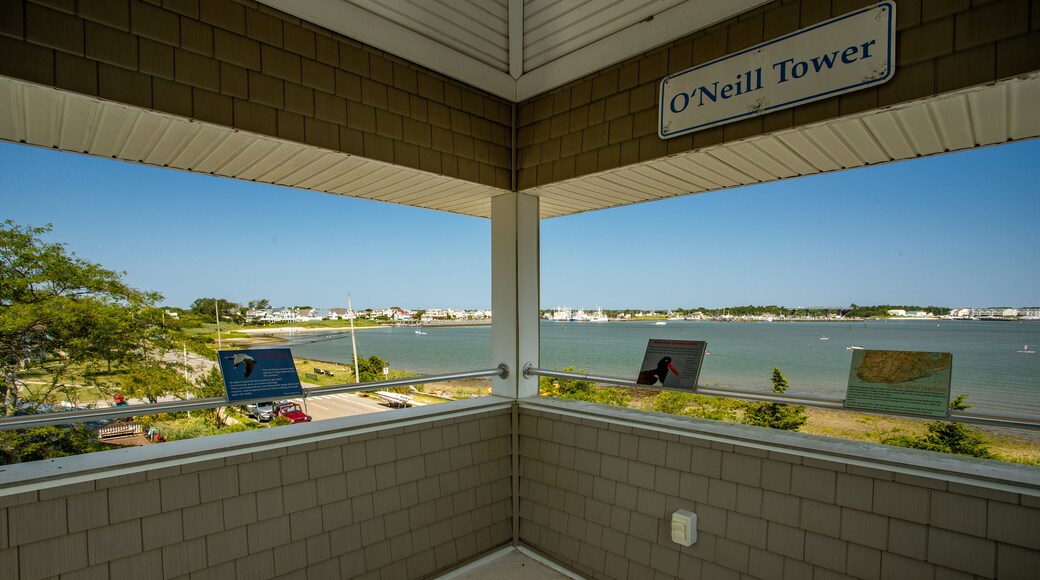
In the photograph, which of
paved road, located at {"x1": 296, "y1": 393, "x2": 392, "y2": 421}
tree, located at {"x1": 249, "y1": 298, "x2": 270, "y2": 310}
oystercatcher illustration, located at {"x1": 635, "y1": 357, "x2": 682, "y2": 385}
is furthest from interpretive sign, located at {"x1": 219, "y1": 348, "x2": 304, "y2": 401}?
paved road, located at {"x1": 296, "y1": 393, "x2": 392, "y2": 421}

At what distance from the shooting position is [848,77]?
5.87ft

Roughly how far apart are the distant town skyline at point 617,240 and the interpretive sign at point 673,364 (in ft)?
52.5

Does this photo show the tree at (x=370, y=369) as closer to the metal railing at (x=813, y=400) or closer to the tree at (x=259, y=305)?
the tree at (x=259, y=305)

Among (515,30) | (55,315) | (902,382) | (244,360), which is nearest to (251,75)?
(244,360)

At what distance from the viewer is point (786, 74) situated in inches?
76.8

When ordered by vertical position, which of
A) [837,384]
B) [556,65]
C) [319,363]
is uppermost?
[556,65]

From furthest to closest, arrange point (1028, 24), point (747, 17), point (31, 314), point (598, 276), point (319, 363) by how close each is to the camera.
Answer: point (598, 276), point (319, 363), point (31, 314), point (747, 17), point (1028, 24)

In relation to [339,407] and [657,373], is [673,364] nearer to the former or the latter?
[657,373]

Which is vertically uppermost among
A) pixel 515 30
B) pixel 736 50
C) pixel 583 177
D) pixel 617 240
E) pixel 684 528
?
pixel 617 240

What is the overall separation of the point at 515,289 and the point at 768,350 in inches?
1191

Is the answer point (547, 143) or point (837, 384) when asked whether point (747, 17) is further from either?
point (837, 384)

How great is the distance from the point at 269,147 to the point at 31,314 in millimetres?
11087

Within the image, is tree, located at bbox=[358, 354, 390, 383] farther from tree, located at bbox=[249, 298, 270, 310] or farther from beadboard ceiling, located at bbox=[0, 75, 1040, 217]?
beadboard ceiling, located at bbox=[0, 75, 1040, 217]

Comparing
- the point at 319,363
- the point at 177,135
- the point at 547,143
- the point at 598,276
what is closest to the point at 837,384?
the point at 598,276
